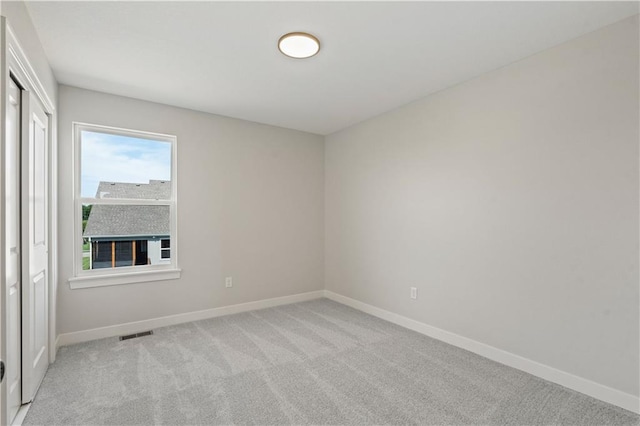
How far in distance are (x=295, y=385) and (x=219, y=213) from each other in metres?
2.29

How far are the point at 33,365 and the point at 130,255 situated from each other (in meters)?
1.43

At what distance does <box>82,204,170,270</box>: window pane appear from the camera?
3.25m

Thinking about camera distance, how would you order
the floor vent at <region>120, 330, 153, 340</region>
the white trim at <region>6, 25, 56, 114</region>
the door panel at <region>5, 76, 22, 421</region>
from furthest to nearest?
the floor vent at <region>120, 330, 153, 340</region> < the door panel at <region>5, 76, 22, 421</region> < the white trim at <region>6, 25, 56, 114</region>

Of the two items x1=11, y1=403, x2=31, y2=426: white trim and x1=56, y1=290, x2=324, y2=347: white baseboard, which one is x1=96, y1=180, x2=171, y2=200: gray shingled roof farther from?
x1=11, y1=403, x2=31, y2=426: white trim

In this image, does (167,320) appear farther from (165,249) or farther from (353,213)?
(353,213)

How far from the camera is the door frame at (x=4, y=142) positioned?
4.80 ft

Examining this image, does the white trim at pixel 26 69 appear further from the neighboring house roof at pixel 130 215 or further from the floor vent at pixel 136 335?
the floor vent at pixel 136 335

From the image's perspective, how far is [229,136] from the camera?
157 inches

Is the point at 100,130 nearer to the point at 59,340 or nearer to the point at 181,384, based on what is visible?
the point at 59,340

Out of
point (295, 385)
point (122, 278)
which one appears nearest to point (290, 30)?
point (295, 385)

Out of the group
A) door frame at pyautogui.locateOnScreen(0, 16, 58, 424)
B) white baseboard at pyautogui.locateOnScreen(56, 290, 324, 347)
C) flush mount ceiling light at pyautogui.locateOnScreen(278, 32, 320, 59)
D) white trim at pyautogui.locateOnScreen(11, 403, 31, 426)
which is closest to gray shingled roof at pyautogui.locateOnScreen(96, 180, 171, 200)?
door frame at pyautogui.locateOnScreen(0, 16, 58, 424)

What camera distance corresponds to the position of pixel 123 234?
11.2ft

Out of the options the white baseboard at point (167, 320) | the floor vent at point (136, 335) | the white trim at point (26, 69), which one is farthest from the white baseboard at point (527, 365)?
the white trim at point (26, 69)

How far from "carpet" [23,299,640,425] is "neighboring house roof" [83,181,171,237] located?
1.12 m
